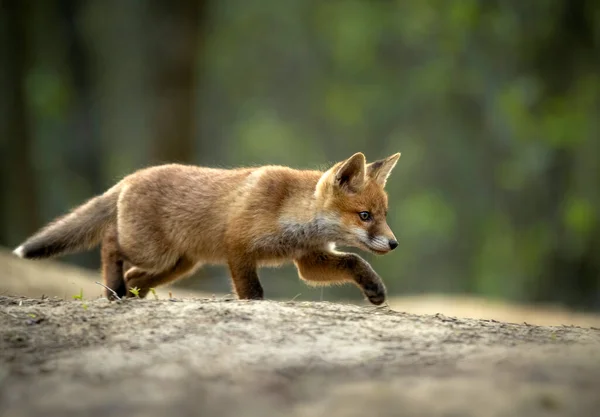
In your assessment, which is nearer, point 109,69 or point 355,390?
point 355,390

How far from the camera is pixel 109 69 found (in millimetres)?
30703

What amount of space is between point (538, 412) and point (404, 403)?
22.6 inches

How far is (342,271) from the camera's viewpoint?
7.54 metres

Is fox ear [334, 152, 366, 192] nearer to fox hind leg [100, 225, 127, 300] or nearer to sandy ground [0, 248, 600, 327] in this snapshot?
fox hind leg [100, 225, 127, 300]

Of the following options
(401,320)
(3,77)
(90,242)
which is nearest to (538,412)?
(401,320)

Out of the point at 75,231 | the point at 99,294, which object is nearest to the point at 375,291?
the point at 75,231

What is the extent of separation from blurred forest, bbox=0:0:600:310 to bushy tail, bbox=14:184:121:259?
8.12m

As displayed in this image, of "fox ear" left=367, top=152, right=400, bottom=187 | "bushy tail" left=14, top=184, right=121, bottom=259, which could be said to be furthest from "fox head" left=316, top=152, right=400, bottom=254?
"bushy tail" left=14, top=184, right=121, bottom=259

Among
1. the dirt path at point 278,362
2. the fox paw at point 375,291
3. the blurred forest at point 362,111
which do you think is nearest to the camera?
the dirt path at point 278,362

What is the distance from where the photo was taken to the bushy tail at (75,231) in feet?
25.8

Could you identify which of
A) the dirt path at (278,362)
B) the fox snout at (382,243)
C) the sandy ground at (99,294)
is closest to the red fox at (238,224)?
the fox snout at (382,243)

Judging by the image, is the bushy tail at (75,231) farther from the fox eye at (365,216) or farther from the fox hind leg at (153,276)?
the fox eye at (365,216)

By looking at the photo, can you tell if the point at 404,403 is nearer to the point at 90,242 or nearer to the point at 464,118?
the point at 90,242

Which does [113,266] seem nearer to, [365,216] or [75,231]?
[75,231]
